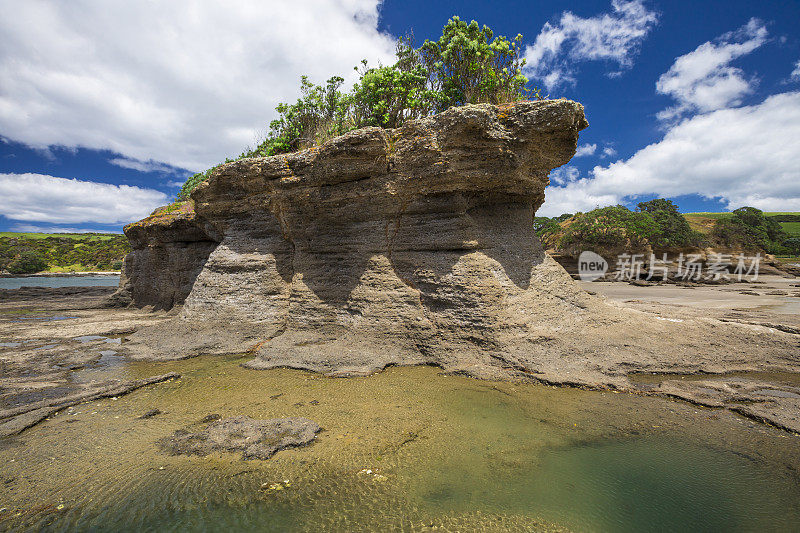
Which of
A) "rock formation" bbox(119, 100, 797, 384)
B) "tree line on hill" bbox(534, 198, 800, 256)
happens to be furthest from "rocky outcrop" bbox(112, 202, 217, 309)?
"tree line on hill" bbox(534, 198, 800, 256)

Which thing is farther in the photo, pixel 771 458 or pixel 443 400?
pixel 443 400

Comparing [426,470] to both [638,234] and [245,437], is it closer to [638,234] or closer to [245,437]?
[245,437]

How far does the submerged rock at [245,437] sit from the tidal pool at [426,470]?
16 centimetres

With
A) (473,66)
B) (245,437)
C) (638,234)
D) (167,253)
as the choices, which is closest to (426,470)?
(245,437)

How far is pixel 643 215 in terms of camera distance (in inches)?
1248

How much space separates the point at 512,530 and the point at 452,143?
731cm

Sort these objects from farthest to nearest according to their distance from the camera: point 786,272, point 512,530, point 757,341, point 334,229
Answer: point 786,272, point 334,229, point 757,341, point 512,530

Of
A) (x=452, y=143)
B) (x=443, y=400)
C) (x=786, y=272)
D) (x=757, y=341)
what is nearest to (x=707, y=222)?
(x=786, y=272)

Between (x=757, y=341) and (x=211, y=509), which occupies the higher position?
(x=757, y=341)

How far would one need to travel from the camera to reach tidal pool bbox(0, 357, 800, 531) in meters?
3.19

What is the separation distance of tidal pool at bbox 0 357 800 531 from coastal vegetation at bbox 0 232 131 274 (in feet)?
260

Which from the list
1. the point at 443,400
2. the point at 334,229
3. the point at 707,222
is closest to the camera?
the point at 443,400

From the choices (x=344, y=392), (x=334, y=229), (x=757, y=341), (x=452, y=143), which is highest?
(x=452, y=143)

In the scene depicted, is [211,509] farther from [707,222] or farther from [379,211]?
[707,222]
